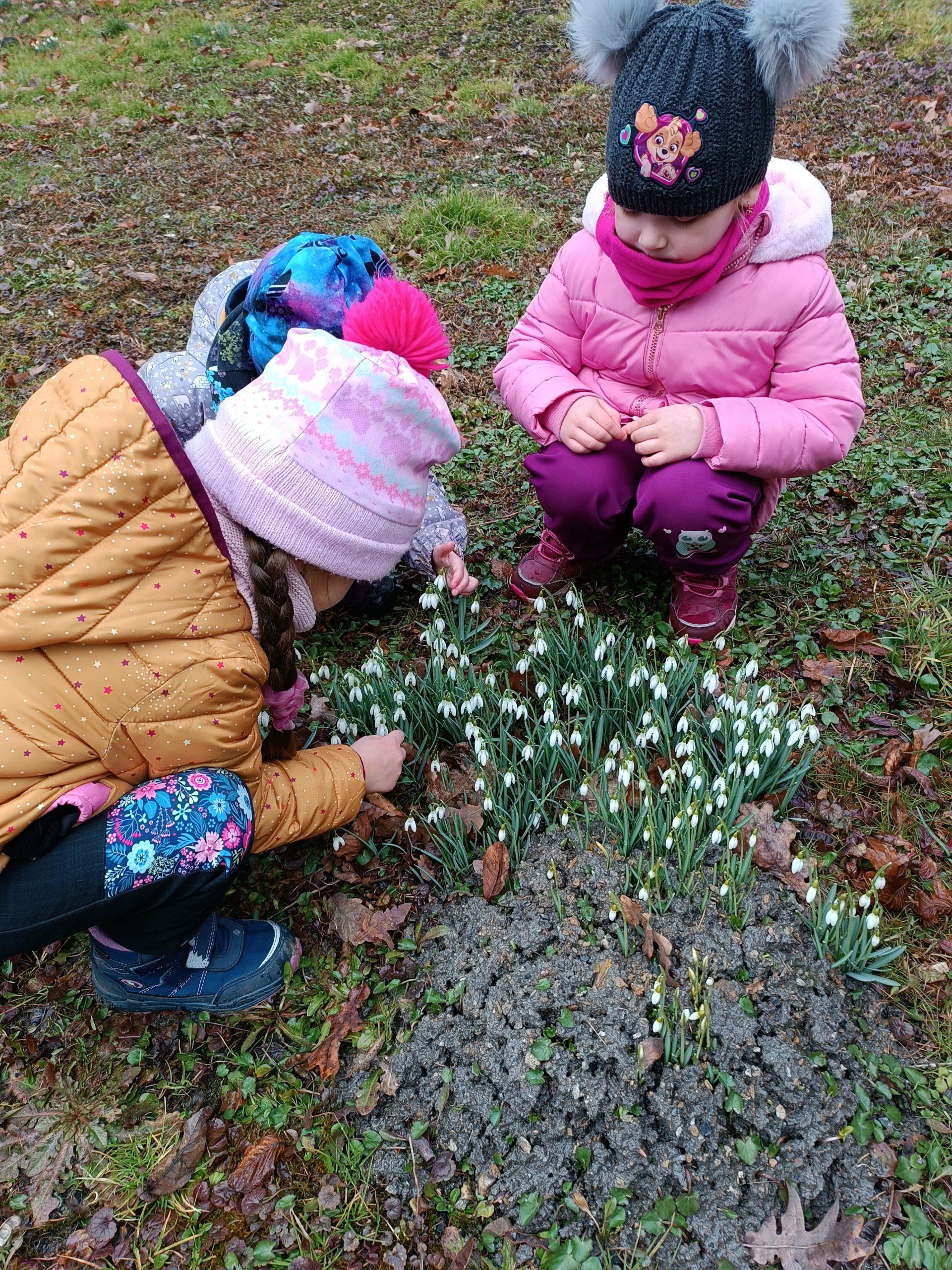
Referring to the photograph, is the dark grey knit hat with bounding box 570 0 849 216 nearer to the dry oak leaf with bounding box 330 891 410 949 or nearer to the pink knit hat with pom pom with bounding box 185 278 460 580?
the pink knit hat with pom pom with bounding box 185 278 460 580

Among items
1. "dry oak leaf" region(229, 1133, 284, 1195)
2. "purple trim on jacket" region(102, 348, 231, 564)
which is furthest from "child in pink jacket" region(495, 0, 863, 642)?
"dry oak leaf" region(229, 1133, 284, 1195)

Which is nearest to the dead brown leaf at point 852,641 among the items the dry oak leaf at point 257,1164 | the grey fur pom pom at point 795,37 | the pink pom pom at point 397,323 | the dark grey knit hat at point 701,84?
the dark grey knit hat at point 701,84

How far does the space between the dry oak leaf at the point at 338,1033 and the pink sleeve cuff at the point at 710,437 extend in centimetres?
180

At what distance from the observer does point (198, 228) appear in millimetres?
6113

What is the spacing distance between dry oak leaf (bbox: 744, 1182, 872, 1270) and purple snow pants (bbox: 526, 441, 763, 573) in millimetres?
1742

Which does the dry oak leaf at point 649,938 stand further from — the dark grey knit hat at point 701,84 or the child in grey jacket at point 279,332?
the dark grey knit hat at point 701,84

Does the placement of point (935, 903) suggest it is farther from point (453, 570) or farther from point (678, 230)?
point (678, 230)

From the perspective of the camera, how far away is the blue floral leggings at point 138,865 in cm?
184

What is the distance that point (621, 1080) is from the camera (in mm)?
1909

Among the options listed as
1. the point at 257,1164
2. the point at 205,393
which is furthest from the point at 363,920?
the point at 205,393

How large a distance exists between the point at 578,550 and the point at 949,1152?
1968 millimetres

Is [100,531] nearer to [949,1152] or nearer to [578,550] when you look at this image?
[578,550]

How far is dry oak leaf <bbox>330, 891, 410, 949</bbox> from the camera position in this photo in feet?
7.60

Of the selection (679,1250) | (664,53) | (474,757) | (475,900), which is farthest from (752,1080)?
(664,53)
